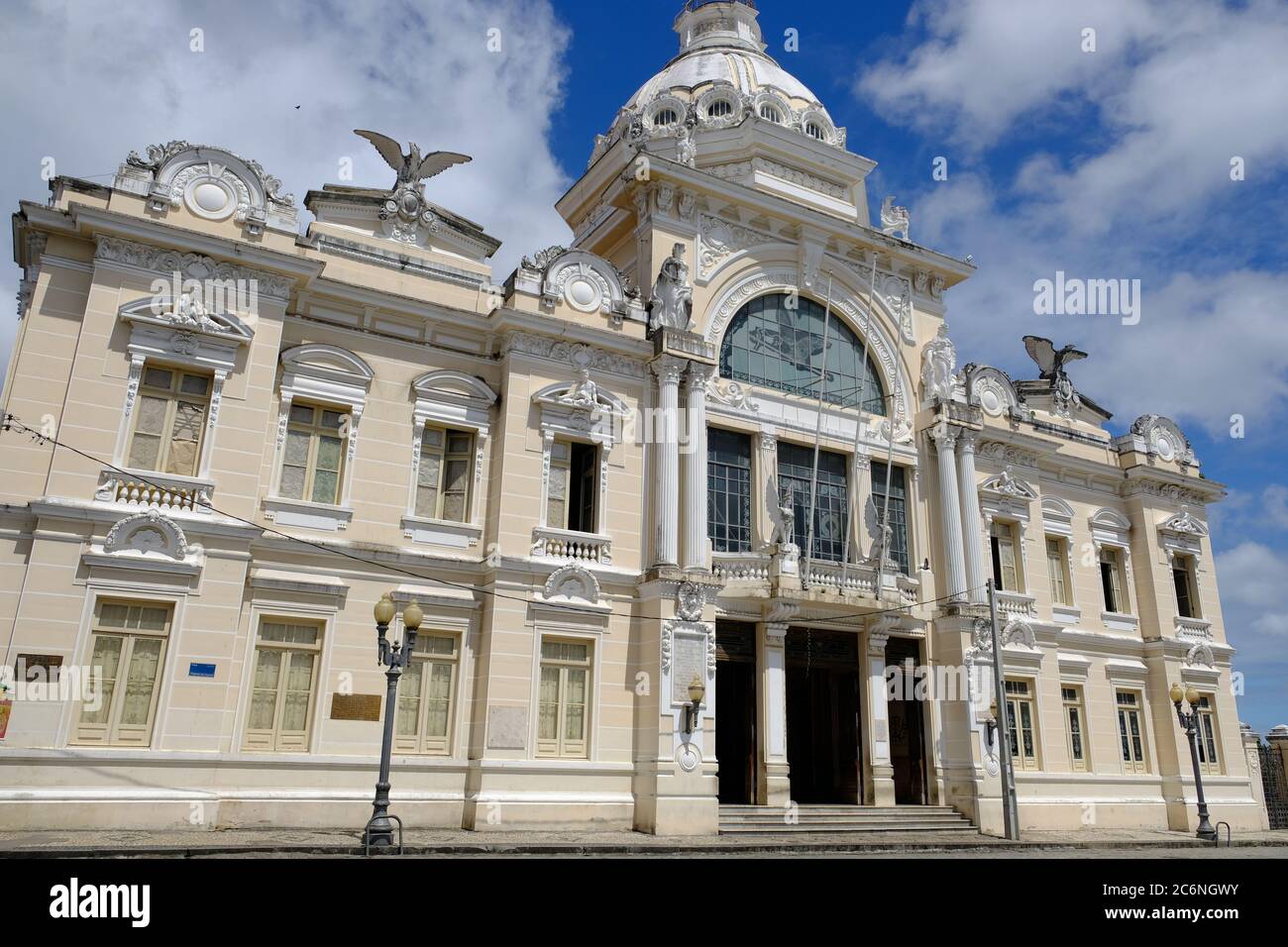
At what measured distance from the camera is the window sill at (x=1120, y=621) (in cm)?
2764

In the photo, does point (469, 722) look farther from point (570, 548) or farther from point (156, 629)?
point (156, 629)

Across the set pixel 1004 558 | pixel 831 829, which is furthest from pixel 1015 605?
pixel 831 829

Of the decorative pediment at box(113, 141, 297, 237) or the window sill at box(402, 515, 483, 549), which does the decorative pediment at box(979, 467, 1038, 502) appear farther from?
the decorative pediment at box(113, 141, 297, 237)

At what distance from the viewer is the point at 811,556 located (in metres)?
22.7

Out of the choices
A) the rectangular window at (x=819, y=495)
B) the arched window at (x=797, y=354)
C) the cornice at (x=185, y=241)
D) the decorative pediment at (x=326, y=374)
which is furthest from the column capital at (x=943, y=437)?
the cornice at (x=185, y=241)

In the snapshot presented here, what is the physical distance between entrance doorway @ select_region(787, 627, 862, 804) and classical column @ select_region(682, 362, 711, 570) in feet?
12.3

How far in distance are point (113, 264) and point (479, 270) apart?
7.43 meters

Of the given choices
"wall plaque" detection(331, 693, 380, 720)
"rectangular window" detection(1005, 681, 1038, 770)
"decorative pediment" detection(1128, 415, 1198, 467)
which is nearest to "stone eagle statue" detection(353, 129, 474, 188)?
"wall plaque" detection(331, 693, 380, 720)

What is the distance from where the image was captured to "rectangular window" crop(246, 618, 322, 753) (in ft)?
54.0

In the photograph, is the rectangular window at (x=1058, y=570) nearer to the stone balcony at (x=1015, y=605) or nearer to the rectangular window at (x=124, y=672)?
the stone balcony at (x=1015, y=605)

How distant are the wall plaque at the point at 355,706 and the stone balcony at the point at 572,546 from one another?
4169 mm

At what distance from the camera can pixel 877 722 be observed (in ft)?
73.0

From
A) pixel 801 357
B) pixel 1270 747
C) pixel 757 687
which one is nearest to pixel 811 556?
pixel 757 687

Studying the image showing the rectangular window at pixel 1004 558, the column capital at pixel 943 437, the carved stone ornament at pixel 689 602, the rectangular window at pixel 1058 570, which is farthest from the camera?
the rectangular window at pixel 1058 570
